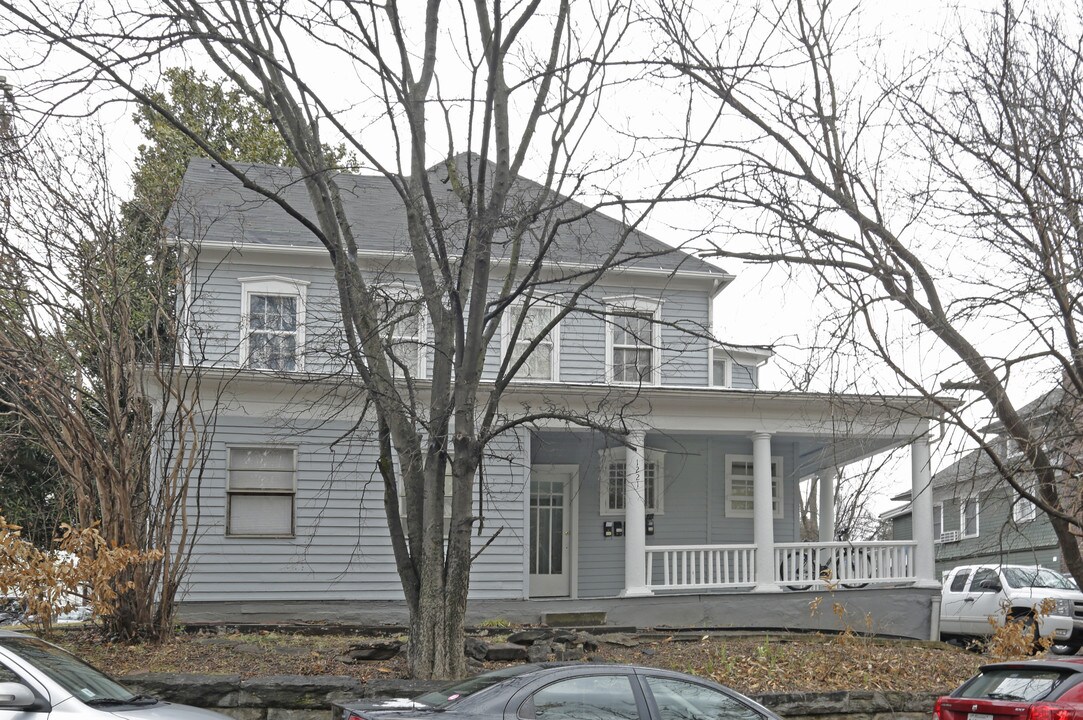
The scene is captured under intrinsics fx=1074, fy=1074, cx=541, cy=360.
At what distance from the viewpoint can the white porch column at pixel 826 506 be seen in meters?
21.8

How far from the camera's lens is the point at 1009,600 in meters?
18.0

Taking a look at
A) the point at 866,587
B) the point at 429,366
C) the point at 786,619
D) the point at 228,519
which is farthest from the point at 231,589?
the point at 866,587

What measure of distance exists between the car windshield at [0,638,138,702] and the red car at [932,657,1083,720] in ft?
22.3

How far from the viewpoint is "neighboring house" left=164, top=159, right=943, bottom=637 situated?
17.7m

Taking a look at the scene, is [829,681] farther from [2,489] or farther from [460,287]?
[2,489]

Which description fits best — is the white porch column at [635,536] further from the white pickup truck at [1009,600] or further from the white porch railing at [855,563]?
the white pickup truck at [1009,600]

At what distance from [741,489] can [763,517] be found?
299 cm

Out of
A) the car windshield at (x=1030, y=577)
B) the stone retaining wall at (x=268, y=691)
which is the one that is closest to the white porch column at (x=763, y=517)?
the car windshield at (x=1030, y=577)

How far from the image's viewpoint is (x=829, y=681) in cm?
1263

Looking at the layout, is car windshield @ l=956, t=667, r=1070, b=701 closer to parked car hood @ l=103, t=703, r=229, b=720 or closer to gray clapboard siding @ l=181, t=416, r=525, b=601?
parked car hood @ l=103, t=703, r=229, b=720

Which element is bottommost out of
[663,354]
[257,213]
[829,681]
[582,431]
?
[829,681]

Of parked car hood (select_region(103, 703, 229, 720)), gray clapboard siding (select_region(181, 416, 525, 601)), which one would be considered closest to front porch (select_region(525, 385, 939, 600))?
gray clapboard siding (select_region(181, 416, 525, 601))

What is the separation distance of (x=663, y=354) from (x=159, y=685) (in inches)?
513

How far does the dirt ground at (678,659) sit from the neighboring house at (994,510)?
1.61m
